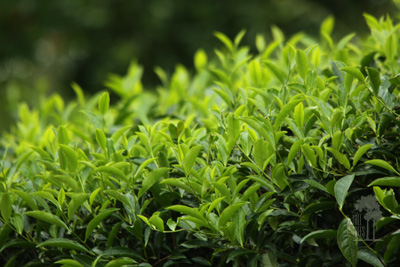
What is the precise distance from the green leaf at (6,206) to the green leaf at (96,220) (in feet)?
1.02

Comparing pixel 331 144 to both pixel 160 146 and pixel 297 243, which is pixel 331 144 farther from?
pixel 160 146

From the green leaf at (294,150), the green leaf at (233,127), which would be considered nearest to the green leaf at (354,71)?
the green leaf at (294,150)

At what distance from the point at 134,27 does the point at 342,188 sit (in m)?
9.35

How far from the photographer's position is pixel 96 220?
1.66 metres

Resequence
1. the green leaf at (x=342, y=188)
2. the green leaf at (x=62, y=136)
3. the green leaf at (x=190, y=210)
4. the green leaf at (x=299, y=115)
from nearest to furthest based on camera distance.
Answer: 1. the green leaf at (x=342, y=188)
2. the green leaf at (x=190, y=210)
3. the green leaf at (x=299, y=115)
4. the green leaf at (x=62, y=136)

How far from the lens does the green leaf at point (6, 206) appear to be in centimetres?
167

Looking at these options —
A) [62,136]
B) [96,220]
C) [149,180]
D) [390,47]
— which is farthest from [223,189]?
[390,47]

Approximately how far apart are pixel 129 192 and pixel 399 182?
0.94 metres

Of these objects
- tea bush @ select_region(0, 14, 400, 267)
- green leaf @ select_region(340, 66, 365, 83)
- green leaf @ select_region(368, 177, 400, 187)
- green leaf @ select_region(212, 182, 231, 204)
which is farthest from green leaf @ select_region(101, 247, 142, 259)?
green leaf @ select_region(340, 66, 365, 83)

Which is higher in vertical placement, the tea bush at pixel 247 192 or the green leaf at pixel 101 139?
the green leaf at pixel 101 139

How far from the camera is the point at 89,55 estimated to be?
1055cm

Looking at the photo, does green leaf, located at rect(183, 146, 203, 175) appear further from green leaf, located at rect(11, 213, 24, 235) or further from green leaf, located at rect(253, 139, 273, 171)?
green leaf, located at rect(11, 213, 24, 235)

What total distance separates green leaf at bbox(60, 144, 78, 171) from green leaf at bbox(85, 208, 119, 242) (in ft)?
0.76

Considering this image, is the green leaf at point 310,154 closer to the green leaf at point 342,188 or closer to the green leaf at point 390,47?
the green leaf at point 342,188
